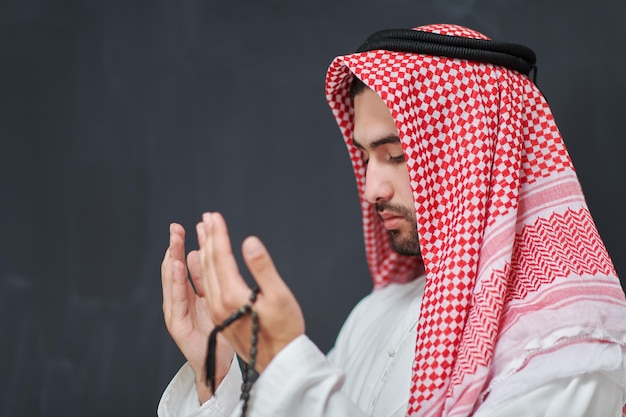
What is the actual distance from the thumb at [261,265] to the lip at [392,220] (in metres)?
0.59

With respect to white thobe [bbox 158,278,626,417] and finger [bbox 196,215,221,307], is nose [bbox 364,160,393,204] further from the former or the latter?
finger [bbox 196,215,221,307]

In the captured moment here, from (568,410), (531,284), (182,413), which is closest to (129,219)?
(182,413)

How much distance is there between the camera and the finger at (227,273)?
1.05 m

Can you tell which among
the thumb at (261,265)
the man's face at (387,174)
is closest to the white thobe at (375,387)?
the thumb at (261,265)

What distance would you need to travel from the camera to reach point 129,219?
6.82 feet

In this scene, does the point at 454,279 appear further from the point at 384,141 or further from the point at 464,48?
the point at 464,48

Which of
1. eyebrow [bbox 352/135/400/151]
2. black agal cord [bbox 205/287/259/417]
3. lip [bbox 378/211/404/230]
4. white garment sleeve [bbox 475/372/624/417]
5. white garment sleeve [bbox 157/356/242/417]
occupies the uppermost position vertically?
eyebrow [bbox 352/135/400/151]

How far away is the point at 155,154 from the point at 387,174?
87 centimetres

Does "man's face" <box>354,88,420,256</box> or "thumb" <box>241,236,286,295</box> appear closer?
"thumb" <box>241,236,286,295</box>

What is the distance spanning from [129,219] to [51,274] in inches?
10.6

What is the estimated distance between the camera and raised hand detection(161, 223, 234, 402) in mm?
1382

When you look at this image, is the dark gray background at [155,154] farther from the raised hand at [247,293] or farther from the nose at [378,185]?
the raised hand at [247,293]

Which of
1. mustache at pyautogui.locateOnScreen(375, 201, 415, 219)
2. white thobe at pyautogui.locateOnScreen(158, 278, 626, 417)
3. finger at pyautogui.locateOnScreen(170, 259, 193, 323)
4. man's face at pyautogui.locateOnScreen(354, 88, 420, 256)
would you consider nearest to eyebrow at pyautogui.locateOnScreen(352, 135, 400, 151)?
man's face at pyautogui.locateOnScreen(354, 88, 420, 256)

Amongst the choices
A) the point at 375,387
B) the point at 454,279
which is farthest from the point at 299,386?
the point at 375,387
